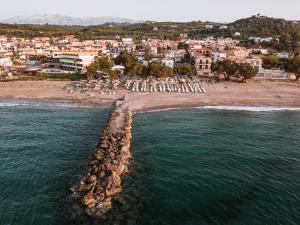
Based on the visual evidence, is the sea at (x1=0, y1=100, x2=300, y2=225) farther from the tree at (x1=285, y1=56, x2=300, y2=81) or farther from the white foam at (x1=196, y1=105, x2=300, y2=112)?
the tree at (x1=285, y1=56, x2=300, y2=81)

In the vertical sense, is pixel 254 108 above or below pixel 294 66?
below

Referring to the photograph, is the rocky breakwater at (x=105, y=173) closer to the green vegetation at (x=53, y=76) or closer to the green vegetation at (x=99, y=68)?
the green vegetation at (x=99, y=68)

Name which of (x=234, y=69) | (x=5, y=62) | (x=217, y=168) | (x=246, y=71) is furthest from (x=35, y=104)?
(x=246, y=71)

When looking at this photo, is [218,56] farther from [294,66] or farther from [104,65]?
[104,65]

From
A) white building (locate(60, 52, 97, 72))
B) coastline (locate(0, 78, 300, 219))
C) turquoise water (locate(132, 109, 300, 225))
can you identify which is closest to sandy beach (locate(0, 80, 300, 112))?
coastline (locate(0, 78, 300, 219))

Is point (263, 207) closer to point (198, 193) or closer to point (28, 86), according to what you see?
point (198, 193)

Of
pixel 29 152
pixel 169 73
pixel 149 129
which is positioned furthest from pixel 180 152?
pixel 169 73
